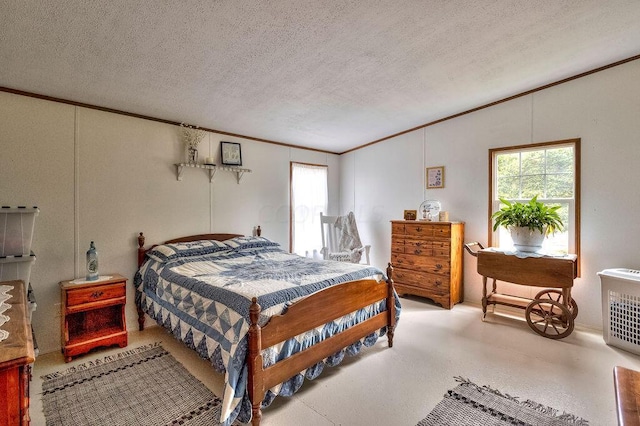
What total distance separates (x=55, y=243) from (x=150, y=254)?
0.79 meters

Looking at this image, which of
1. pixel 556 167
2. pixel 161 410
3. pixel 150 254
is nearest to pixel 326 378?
pixel 161 410

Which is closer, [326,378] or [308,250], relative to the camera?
[326,378]

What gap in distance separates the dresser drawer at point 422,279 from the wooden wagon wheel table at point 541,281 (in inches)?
20.0

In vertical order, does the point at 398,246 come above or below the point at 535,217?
below

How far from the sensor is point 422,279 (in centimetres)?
407

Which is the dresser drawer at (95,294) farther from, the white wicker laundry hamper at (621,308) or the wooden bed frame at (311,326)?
the white wicker laundry hamper at (621,308)

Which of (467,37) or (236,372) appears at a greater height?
(467,37)

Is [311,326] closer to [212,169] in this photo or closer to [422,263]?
[422,263]

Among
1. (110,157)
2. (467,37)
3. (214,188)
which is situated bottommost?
(214,188)

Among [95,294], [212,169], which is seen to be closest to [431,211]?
[212,169]

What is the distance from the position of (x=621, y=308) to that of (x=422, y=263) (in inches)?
75.3

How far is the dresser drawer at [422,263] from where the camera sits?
386 cm

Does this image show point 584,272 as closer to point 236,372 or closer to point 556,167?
point 556,167

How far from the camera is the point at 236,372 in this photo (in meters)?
1.71
